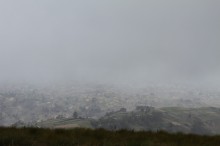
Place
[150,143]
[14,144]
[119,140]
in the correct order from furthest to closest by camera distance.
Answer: [119,140] < [150,143] < [14,144]

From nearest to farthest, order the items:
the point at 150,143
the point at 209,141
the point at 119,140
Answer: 1. the point at 150,143
2. the point at 119,140
3. the point at 209,141

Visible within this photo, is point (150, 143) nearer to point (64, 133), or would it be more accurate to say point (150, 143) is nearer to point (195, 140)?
point (195, 140)

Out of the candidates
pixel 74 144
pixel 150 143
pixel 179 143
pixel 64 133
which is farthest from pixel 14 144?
pixel 179 143

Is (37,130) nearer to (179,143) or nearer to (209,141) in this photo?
(179,143)

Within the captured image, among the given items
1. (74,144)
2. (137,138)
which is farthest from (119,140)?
(74,144)

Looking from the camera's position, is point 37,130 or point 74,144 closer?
point 74,144

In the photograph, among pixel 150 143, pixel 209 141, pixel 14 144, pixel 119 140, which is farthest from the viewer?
pixel 209 141
